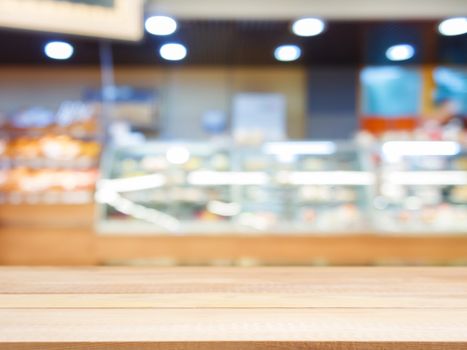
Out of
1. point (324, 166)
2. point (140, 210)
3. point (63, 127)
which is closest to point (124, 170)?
point (140, 210)

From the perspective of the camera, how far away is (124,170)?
4254 mm

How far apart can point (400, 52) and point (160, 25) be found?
2823 mm

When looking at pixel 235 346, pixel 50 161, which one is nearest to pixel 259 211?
pixel 50 161

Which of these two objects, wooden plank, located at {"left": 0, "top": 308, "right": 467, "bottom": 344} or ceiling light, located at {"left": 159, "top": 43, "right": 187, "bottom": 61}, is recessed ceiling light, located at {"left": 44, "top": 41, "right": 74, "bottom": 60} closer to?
Result: ceiling light, located at {"left": 159, "top": 43, "right": 187, "bottom": 61}

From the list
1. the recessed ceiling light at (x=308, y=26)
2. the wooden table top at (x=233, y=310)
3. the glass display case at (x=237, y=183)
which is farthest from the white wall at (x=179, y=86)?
the wooden table top at (x=233, y=310)

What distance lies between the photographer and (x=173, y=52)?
515cm

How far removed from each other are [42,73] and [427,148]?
478cm

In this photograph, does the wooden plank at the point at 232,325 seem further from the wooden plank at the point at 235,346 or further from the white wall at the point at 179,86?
the white wall at the point at 179,86

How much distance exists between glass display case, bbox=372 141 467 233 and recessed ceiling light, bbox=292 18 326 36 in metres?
1.30

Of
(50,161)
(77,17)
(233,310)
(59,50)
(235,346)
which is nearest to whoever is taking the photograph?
(235,346)

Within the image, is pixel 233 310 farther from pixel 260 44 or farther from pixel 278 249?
pixel 260 44

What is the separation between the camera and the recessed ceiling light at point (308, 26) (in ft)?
13.4

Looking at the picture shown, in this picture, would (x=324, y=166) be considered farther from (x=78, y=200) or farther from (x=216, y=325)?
(x=216, y=325)

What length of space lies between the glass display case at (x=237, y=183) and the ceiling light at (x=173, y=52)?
1.33 meters
